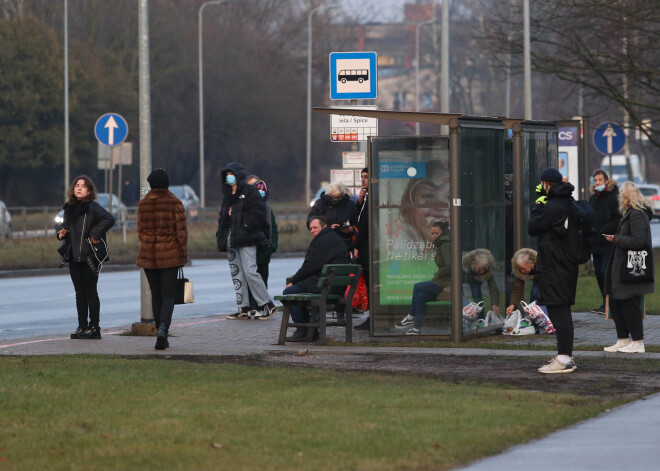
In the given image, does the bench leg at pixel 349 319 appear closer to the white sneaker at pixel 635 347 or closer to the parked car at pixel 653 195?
the white sneaker at pixel 635 347

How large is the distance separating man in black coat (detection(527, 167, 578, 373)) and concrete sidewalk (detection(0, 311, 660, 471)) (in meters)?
1.19

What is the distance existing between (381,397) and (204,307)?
10141 millimetres

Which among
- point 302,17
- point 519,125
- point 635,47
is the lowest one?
point 519,125

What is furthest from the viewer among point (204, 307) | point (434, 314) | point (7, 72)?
point (7, 72)

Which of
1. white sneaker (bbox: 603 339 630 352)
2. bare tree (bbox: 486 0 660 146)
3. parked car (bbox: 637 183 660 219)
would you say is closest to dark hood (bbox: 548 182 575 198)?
white sneaker (bbox: 603 339 630 352)

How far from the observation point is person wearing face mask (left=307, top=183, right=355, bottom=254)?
15492 millimetres

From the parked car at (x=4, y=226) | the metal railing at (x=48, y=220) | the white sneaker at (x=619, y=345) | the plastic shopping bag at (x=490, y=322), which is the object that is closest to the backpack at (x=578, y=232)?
the white sneaker at (x=619, y=345)

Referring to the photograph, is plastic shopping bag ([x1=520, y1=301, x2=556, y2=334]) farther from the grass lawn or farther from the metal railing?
the metal railing

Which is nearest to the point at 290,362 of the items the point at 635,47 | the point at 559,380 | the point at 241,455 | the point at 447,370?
the point at 447,370

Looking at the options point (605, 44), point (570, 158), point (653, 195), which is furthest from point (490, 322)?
point (653, 195)

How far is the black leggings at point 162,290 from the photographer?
12.9 metres

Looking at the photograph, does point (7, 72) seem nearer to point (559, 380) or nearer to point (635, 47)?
point (635, 47)

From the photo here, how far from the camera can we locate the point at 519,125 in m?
15.1

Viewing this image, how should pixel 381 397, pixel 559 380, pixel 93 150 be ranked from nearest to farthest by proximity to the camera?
pixel 381 397
pixel 559 380
pixel 93 150
